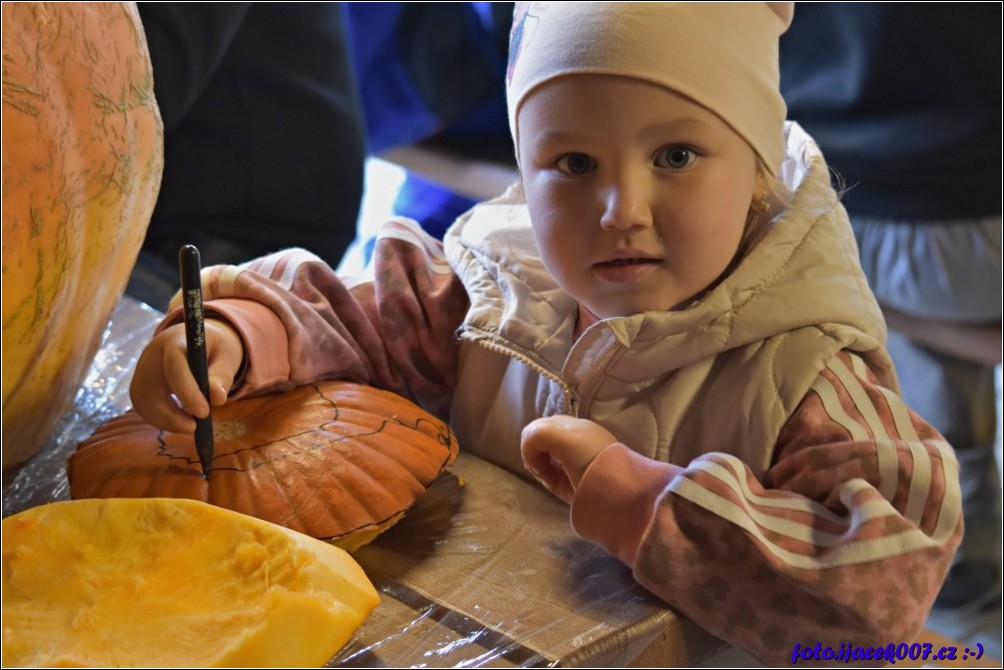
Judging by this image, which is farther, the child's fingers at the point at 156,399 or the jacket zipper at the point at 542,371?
the jacket zipper at the point at 542,371

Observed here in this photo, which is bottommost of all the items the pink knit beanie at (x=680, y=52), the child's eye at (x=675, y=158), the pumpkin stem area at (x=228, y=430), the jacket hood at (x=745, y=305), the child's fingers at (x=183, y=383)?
the pumpkin stem area at (x=228, y=430)

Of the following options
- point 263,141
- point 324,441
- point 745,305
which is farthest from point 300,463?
point 263,141

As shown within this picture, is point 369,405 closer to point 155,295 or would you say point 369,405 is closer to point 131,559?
point 131,559

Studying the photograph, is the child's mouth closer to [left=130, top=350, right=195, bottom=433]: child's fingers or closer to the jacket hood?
the jacket hood

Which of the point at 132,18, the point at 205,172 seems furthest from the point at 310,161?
the point at 132,18

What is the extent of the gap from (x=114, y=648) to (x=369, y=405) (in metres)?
0.28

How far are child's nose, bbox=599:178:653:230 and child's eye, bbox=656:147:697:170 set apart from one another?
1.2 inches

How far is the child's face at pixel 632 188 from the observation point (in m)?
0.80

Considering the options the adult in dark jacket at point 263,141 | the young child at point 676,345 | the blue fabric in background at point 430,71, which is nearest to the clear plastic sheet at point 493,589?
the young child at point 676,345

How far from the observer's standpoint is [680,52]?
81cm

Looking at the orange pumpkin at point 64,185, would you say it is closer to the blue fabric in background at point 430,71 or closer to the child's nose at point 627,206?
the child's nose at point 627,206

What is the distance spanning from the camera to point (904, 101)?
137 cm

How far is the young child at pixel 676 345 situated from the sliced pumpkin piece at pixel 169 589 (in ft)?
0.44

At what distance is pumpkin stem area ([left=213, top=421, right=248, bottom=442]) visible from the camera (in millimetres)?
771
